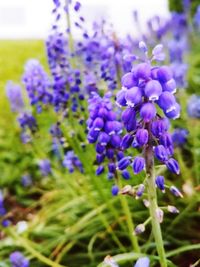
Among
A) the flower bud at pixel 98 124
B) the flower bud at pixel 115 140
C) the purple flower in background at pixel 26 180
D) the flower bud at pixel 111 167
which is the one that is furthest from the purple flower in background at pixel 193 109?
the purple flower in background at pixel 26 180

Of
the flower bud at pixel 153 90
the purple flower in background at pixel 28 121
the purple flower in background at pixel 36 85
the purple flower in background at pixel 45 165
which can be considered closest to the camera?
the flower bud at pixel 153 90

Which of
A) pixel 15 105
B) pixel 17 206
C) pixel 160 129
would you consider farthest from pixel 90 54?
pixel 17 206

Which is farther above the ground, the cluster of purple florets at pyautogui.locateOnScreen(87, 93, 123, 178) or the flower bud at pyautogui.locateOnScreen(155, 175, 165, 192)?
the cluster of purple florets at pyautogui.locateOnScreen(87, 93, 123, 178)

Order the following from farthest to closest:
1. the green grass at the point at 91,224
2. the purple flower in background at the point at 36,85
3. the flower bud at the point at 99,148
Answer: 1. the purple flower in background at the point at 36,85
2. the green grass at the point at 91,224
3. the flower bud at the point at 99,148

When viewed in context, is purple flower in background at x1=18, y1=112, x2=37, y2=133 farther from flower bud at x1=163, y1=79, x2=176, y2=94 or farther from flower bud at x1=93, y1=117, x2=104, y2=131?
flower bud at x1=163, y1=79, x2=176, y2=94

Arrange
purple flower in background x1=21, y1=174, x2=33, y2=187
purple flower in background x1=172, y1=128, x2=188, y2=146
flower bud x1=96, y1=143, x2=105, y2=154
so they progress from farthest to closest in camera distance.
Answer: purple flower in background x1=21, y1=174, x2=33, y2=187, purple flower in background x1=172, y1=128, x2=188, y2=146, flower bud x1=96, y1=143, x2=105, y2=154

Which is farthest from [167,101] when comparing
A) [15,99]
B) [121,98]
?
[15,99]

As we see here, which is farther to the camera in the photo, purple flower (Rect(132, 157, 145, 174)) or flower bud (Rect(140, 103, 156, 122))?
purple flower (Rect(132, 157, 145, 174))

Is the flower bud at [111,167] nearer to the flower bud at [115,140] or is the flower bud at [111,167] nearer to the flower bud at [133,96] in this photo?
the flower bud at [115,140]

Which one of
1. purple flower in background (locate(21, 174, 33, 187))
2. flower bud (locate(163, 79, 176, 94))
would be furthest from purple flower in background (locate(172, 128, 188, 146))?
flower bud (locate(163, 79, 176, 94))
